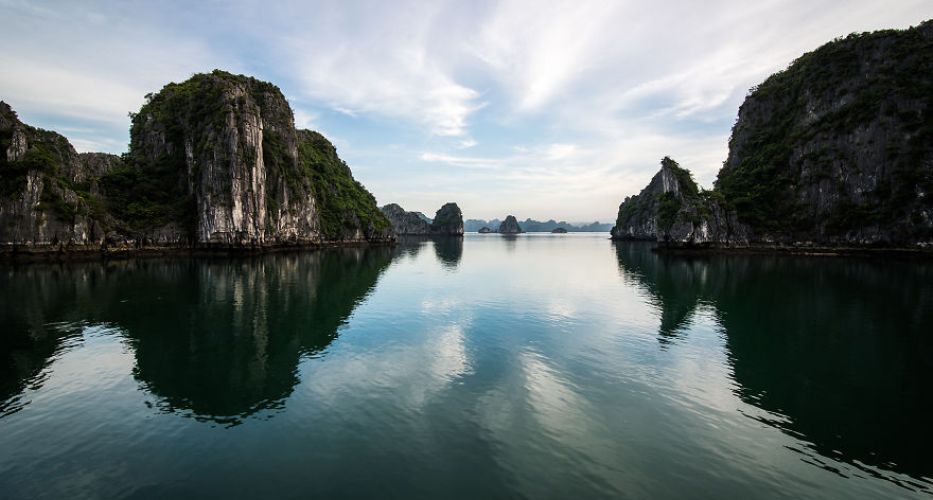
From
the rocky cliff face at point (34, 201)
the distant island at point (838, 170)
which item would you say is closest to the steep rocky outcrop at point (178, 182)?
the rocky cliff face at point (34, 201)

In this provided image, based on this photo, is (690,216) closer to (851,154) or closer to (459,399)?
(851,154)

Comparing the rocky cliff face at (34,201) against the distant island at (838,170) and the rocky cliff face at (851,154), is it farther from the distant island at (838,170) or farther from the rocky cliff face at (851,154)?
the rocky cliff face at (851,154)

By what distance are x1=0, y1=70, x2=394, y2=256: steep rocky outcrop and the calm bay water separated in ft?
130

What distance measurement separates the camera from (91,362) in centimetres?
2078

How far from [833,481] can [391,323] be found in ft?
82.9

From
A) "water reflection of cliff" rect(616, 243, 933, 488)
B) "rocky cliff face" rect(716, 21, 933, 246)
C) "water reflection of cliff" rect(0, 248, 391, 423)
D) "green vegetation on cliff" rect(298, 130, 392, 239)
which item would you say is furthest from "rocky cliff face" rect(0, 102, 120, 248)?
"rocky cliff face" rect(716, 21, 933, 246)

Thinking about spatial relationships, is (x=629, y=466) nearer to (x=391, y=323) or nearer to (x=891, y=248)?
(x=391, y=323)

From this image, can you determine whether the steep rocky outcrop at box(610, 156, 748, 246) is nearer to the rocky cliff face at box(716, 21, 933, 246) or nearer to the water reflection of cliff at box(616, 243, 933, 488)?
the rocky cliff face at box(716, 21, 933, 246)

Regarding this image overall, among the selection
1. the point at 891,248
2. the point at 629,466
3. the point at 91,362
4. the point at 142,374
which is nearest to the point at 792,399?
the point at 629,466

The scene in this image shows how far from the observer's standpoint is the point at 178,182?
9394 centimetres

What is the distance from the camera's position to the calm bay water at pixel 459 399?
11.6 meters

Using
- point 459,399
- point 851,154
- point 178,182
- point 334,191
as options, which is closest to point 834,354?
point 459,399

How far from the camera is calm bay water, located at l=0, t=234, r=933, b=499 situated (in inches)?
455

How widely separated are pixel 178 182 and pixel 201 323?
275 feet
